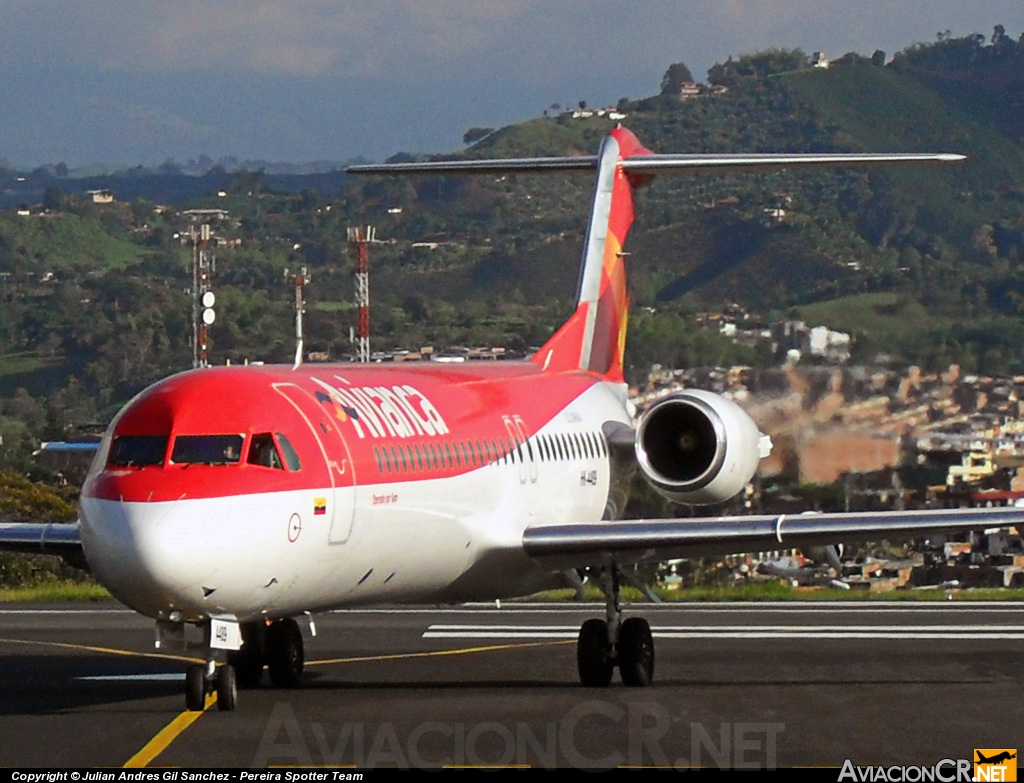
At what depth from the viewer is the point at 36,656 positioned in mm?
22359

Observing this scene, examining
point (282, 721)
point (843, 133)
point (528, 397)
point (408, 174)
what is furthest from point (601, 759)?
point (843, 133)

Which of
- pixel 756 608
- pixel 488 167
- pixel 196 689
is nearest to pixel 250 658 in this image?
pixel 196 689

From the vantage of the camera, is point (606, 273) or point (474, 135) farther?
point (474, 135)

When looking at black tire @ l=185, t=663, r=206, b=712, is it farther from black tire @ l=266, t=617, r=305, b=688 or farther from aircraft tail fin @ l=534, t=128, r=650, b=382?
aircraft tail fin @ l=534, t=128, r=650, b=382

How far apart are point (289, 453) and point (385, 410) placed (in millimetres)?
2171

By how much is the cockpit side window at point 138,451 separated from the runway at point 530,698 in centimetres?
195

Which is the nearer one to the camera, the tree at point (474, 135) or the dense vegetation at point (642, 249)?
the dense vegetation at point (642, 249)

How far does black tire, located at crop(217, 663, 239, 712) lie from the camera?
52.3 feet

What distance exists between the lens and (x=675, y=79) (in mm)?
115312

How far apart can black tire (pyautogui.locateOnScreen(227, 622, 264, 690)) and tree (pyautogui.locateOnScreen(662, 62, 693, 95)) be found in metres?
97.6

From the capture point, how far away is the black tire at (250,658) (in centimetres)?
1880

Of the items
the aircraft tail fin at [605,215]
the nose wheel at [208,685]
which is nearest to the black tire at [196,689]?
the nose wheel at [208,685]

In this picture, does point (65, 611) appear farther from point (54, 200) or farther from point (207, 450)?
point (54, 200)

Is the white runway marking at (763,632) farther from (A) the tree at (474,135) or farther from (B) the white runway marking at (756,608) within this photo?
(A) the tree at (474,135)
